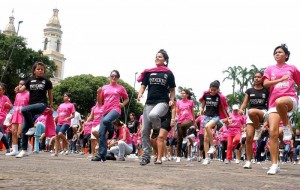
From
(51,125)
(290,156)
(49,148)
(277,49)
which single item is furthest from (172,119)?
(290,156)

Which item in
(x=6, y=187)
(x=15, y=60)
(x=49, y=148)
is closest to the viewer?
(x=6, y=187)

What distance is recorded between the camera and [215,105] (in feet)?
35.6

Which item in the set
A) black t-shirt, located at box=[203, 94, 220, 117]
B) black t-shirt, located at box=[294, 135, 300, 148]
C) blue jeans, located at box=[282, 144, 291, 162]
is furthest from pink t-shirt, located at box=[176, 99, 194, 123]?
blue jeans, located at box=[282, 144, 291, 162]

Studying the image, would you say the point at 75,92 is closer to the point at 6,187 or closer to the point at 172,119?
the point at 172,119

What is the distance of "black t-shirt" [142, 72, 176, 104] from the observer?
26.3ft

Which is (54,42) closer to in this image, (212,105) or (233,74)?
(233,74)

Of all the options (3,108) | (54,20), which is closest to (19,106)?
(3,108)

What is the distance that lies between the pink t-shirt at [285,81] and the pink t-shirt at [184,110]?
5597mm

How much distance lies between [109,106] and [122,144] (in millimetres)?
2234

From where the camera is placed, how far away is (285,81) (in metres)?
6.46

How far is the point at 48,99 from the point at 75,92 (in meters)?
54.2

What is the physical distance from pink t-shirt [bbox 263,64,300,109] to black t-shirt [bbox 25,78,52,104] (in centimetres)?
483

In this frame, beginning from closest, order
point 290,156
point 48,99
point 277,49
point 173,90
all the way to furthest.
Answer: point 277,49 < point 173,90 < point 48,99 < point 290,156

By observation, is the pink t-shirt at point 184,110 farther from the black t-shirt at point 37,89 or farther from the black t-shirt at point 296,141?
the black t-shirt at point 296,141
